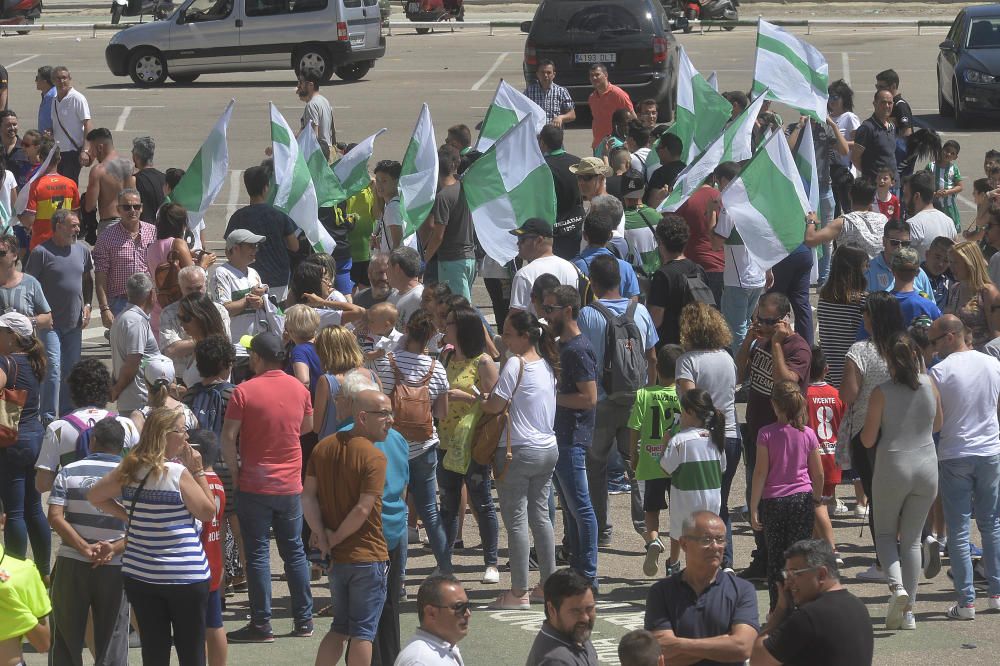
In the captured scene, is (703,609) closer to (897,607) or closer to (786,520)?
(786,520)

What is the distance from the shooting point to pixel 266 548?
26.2ft

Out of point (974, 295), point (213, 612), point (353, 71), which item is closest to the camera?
point (213, 612)

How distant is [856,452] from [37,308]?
17.4ft

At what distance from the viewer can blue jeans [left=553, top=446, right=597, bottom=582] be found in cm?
845

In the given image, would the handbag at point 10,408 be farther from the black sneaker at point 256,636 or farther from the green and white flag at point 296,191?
the green and white flag at point 296,191

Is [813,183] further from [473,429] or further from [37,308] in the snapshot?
[37,308]

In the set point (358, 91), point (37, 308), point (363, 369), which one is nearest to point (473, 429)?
point (363, 369)

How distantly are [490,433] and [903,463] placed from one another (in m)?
2.16

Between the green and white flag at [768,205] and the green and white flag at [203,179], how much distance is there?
3.84 metres

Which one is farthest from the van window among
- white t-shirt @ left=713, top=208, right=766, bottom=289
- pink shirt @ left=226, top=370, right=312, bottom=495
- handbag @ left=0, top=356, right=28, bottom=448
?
pink shirt @ left=226, top=370, right=312, bottom=495

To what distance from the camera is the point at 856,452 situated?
339 inches

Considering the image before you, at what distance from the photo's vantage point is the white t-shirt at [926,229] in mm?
11430

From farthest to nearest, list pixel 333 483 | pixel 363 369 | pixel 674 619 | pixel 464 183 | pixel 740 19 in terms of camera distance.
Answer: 1. pixel 740 19
2. pixel 464 183
3. pixel 363 369
4. pixel 333 483
5. pixel 674 619

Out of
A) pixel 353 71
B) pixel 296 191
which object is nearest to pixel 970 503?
pixel 296 191
